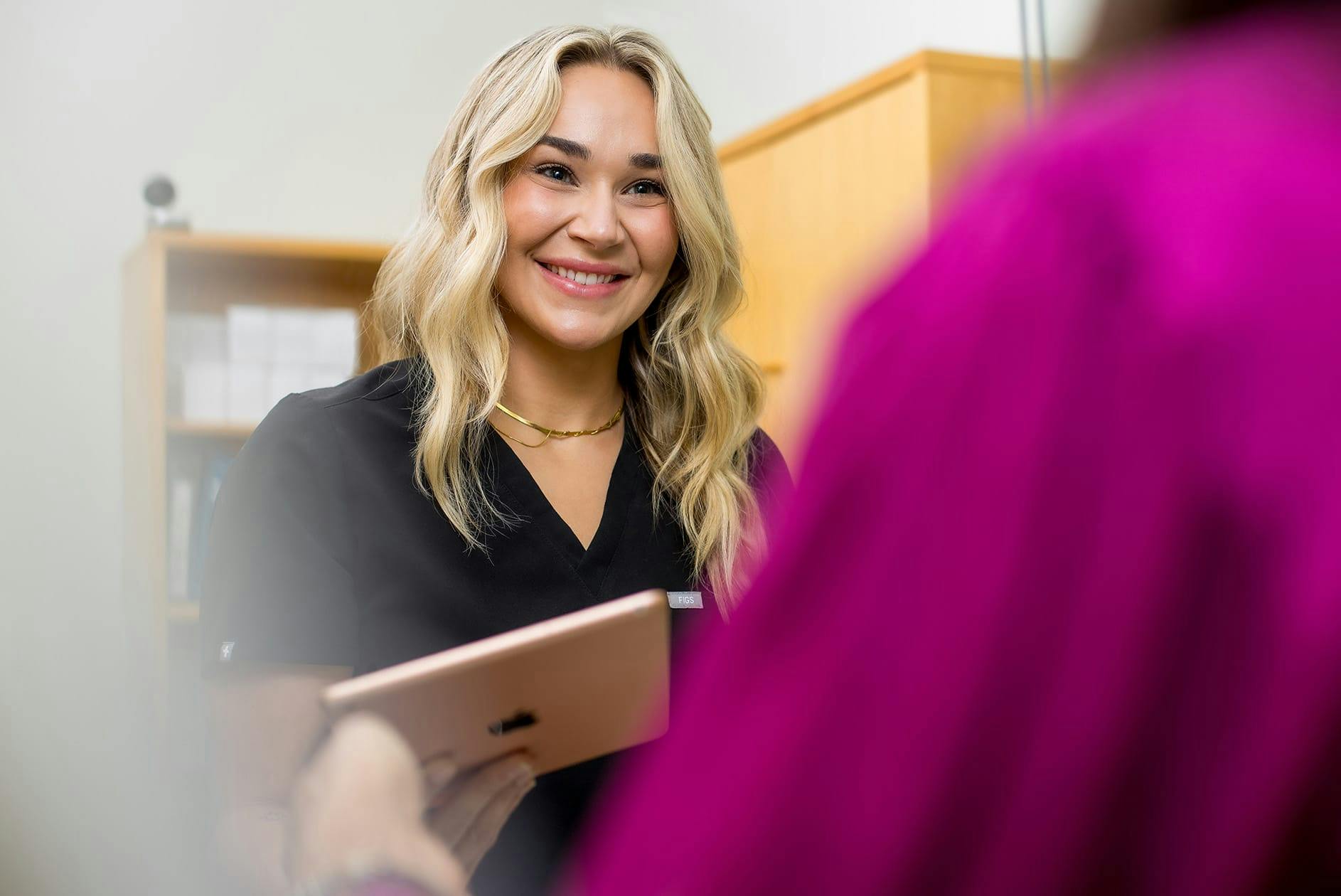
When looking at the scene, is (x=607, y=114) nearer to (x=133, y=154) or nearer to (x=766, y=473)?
(x=766, y=473)

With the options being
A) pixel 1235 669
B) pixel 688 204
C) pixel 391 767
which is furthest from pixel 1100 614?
pixel 688 204

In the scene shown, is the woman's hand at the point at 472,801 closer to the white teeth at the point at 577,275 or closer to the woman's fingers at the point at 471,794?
the woman's fingers at the point at 471,794

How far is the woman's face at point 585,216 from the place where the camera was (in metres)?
1.58

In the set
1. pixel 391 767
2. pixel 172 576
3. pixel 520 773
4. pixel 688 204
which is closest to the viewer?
pixel 391 767

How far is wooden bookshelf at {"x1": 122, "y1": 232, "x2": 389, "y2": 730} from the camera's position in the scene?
108 inches

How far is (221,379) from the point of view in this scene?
287 centimetres

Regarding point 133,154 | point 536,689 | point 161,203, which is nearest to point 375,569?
point 536,689

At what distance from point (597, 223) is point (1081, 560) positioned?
1.34m

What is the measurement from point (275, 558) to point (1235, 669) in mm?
1236

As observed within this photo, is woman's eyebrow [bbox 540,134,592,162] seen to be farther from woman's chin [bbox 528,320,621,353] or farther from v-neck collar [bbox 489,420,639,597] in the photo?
v-neck collar [bbox 489,420,639,597]

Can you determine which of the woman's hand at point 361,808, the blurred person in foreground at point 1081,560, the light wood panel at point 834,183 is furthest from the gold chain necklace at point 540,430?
the blurred person in foreground at point 1081,560

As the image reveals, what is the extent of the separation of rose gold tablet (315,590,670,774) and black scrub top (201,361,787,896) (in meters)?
0.45

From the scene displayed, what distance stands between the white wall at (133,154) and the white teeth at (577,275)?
135 cm

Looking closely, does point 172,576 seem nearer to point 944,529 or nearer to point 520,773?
point 520,773
